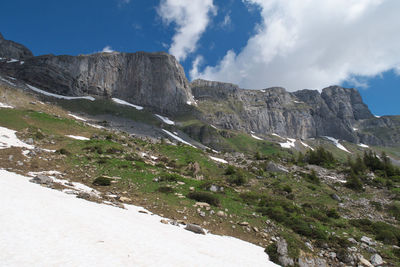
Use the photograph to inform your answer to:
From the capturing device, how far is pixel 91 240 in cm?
716

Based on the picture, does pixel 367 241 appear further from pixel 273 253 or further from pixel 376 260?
pixel 273 253

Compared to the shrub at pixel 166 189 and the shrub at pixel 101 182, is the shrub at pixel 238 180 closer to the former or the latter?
the shrub at pixel 166 189

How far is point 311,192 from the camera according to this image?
100 ft

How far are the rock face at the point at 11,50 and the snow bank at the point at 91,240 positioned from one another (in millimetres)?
214335

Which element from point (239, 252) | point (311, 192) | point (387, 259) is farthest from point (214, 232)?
point (311, 192)

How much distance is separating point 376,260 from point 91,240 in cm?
1650

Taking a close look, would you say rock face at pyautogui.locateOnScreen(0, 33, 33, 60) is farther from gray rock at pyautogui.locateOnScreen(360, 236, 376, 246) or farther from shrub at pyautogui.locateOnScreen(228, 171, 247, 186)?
gray rock at pyautogui.locateOnScreen(360, 236, 376, 246)

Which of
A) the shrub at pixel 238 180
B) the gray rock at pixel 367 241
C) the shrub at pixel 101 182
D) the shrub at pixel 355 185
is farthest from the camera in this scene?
the shrub at pixel 355 185

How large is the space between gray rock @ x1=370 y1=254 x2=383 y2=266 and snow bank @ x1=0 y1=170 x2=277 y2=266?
7507mm

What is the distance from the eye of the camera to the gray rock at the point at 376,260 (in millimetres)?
12742

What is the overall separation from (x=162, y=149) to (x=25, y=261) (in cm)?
3735

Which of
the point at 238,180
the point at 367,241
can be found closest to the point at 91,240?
the point at 367,241

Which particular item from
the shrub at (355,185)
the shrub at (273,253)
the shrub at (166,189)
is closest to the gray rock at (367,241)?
the shrub at (273,253)

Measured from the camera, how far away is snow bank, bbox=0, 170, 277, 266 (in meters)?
5.99
